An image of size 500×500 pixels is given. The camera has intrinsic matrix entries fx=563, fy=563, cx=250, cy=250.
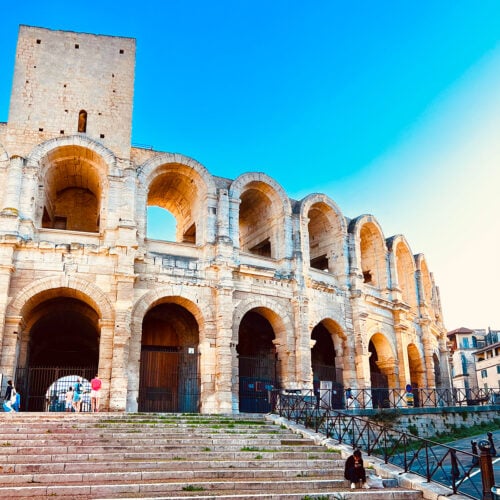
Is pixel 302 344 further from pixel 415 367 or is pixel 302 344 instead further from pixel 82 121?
pixel 82 121

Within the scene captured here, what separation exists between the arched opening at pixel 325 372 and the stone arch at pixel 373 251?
354 cm

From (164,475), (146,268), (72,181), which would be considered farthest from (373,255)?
(164,475)

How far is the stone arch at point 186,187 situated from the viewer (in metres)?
20.6

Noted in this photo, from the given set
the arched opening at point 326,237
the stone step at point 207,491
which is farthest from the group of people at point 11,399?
the arched opening at point 326,237

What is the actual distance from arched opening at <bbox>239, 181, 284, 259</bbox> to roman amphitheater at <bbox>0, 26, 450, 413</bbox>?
3.2 inches

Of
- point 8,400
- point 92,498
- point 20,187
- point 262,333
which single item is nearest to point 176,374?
point 262,333

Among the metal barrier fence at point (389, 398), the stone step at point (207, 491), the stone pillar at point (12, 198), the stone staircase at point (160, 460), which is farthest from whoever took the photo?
the metal barrier fence at point (389, 398)

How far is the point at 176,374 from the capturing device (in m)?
21.0

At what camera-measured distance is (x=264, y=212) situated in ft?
79.2

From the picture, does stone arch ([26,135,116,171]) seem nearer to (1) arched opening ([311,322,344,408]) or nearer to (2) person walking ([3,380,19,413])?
(2) person walking ([3,380,19,413])

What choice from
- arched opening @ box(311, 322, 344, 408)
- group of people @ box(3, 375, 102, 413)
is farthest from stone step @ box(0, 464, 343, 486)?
arched opening @ box(311, 322, 344, 408)

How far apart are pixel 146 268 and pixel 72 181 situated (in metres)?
5.64

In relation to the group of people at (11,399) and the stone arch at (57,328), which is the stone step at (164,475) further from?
the stone arch at (57,328)

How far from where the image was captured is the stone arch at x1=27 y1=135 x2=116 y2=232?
1962cm
